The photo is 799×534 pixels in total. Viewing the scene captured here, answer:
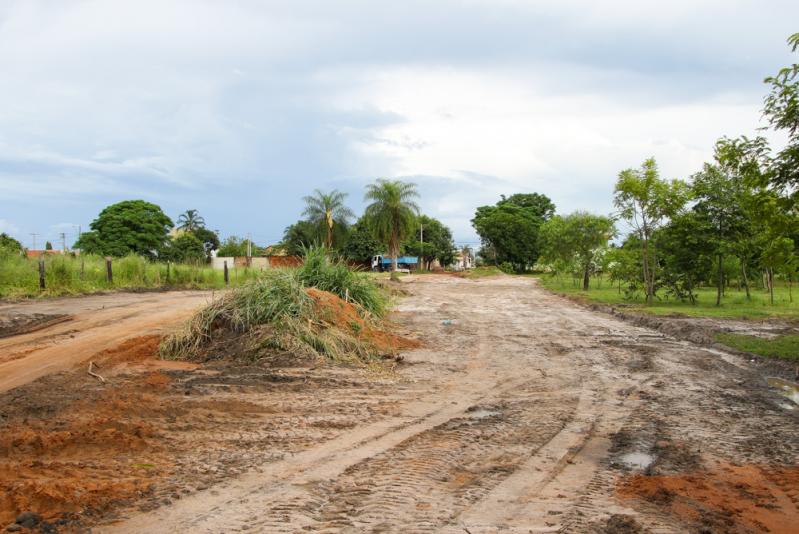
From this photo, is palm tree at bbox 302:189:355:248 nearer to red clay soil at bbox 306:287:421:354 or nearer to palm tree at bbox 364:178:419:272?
palm tree at bbox 364:178:419:272

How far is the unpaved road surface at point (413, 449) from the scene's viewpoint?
12.7 ft

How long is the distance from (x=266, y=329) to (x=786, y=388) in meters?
7.80

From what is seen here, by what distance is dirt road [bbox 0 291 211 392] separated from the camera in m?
9.20

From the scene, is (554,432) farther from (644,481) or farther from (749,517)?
(749,517)

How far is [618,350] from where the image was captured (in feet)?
37.7

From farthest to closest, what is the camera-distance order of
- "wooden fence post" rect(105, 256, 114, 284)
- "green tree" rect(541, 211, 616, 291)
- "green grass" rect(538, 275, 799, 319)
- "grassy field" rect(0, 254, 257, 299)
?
"green tree" rect(541, 211, 616, 291), "wooden fence post" rect(105, 256, 114, 284), "grassy field" rect(0, 254, 257, 299), "green grass" rect(538, 275, 799, 319)

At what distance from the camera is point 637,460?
507 cm

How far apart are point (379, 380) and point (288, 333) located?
2189 mm

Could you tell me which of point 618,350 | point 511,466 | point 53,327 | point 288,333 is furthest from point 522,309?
point 511,466

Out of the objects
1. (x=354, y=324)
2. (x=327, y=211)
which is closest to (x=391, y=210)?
(x=327, y=211)

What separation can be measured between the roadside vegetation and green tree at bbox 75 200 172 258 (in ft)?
139

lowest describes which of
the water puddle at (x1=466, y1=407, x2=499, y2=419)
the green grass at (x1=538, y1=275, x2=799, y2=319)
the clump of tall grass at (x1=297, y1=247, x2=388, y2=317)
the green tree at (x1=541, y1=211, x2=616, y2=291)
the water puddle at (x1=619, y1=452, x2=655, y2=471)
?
the water puddle at (x1=619, y1=452, x2=655, y2=471)

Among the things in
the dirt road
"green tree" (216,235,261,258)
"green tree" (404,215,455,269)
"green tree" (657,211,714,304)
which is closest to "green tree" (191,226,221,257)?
"green tree" (216,235,261,258)

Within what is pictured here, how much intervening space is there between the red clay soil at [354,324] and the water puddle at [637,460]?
5.98m
